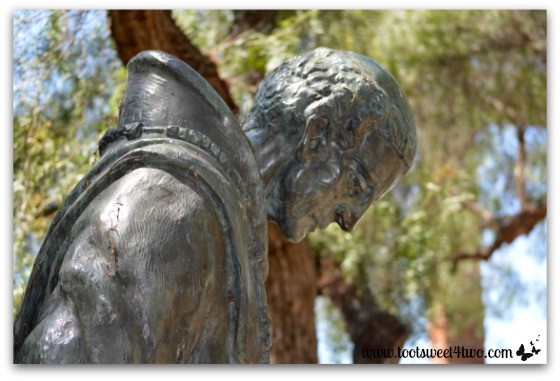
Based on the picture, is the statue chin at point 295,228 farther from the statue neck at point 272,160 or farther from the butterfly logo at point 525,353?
the butterfly logo at point 525,353

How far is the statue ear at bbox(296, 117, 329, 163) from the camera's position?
1.74 m

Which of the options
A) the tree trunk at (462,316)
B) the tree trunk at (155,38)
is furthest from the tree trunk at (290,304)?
the tree trunk at (155,38)

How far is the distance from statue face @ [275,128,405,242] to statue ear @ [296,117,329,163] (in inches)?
0.5

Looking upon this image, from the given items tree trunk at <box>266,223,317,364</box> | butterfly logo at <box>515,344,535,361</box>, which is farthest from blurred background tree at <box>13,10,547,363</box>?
butterfly logo at <box>515,344,535,361</box>

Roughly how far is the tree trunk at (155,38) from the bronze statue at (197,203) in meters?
1.95

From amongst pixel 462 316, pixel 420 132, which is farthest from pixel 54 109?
pixel 420 132

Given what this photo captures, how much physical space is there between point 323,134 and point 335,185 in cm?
8

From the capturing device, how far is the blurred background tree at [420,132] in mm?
3707

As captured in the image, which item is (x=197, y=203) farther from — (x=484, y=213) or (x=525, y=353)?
(x=484, y=213)

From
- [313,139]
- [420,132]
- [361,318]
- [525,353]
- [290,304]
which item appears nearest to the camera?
[313,139]

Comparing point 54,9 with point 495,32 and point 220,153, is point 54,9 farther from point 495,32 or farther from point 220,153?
point 495,32

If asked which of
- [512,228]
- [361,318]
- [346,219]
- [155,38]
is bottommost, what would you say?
[361,318]

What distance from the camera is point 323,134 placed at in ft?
5.75

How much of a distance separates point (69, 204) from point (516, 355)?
1.43 m
